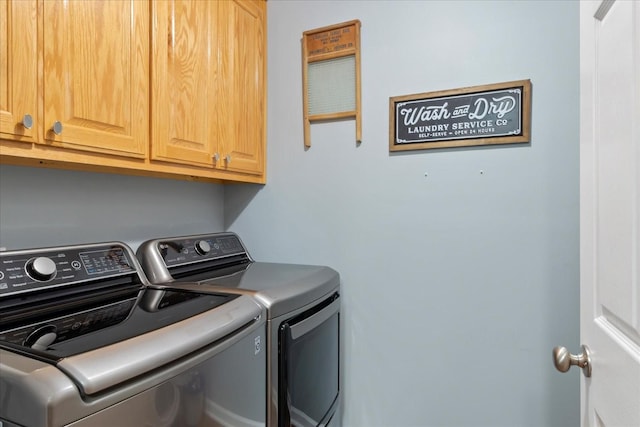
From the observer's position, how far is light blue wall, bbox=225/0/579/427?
138cm

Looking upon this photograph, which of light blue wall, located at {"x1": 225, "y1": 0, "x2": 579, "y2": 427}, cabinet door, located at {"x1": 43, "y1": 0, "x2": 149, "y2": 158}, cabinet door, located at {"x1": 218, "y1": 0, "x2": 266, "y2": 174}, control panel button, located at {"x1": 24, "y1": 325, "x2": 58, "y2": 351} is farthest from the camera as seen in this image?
cabinet door, located at {"x1": 218, "y1": 0, "x2": 266, "y2": 174}

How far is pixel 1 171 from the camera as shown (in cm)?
111

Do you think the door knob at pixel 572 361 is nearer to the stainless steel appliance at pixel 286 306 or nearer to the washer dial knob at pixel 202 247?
Answer: the stainless steel appliance at pixel 286 306

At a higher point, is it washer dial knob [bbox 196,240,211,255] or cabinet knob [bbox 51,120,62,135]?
cabinet knob [bbox 51,120,62,135]

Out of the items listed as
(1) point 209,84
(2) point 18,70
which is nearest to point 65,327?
(2) point 18,70

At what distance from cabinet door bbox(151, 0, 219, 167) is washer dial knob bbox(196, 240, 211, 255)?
1.15ft

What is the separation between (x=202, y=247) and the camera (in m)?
1.60

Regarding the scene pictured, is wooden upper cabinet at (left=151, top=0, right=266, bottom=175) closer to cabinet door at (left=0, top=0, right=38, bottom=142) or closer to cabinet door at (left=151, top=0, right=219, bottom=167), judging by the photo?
cabinet door at (left=151, top=0, right=219, bottom=167)

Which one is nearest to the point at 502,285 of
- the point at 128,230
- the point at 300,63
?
the point at 300,63

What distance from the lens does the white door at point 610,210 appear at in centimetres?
63

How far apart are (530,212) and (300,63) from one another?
121cm

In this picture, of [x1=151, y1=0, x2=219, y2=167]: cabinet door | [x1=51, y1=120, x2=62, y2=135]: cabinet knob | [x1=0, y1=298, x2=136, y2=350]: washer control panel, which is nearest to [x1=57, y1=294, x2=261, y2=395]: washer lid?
[x1=0, y1=298, x2=136, y2=350]: washer control panel

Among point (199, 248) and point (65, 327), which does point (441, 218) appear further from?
point (65, 327)

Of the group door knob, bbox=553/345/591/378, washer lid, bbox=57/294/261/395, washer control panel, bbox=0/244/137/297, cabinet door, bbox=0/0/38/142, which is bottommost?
door knob, bbox=553/345/591/378
